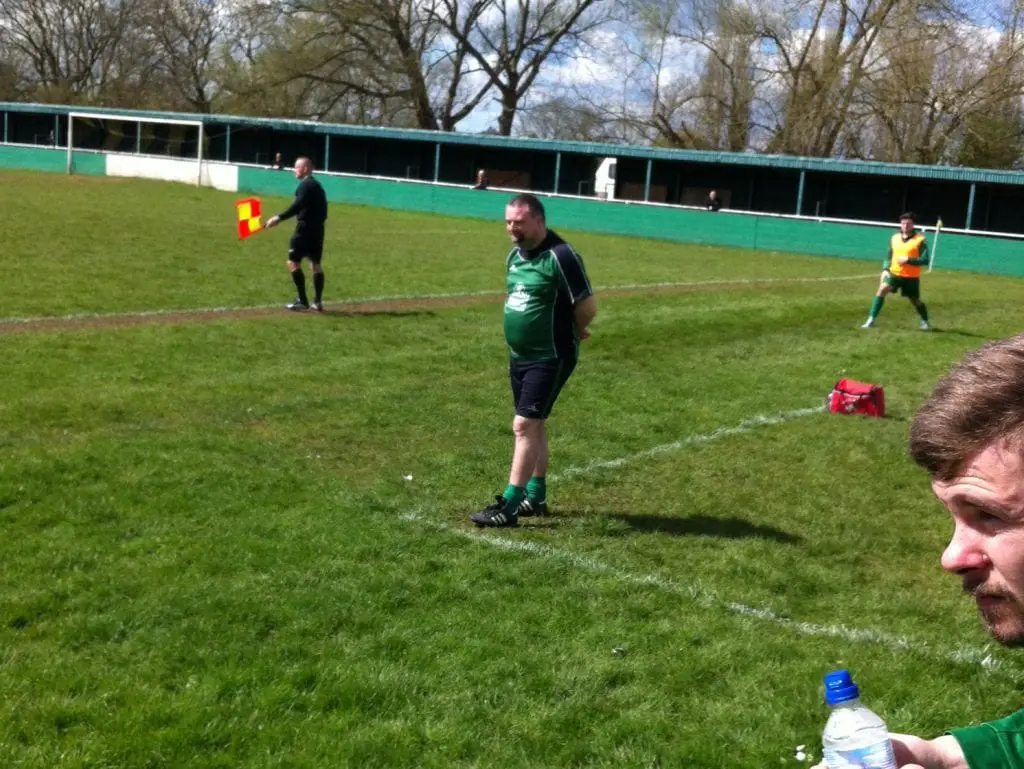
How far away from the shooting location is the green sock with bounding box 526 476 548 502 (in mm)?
7098

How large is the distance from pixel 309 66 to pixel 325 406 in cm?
5169

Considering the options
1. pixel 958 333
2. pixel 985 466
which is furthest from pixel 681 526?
pixel 958 333

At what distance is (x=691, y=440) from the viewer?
366 inches

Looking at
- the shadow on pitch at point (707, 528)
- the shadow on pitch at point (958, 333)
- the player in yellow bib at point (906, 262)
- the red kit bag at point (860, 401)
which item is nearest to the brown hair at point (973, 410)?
the shadow on pitch at point (707, 528)

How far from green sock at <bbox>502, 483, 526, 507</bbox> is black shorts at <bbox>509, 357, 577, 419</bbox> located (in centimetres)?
45

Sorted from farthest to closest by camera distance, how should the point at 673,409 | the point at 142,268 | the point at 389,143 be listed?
the point at 389,143 → the point at 142,268 → the point at 673,409

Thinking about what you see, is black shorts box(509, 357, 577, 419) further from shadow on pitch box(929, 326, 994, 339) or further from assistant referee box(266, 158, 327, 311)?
shadow on pitch box(929, 326, 994, 339)

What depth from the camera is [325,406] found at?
9.58 meters

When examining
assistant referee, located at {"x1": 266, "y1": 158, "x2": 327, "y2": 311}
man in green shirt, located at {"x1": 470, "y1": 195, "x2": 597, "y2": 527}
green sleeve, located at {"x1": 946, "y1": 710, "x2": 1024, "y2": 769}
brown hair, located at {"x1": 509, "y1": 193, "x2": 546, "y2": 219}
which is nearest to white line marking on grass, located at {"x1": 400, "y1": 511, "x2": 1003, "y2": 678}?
man in green shirt, located at {"x1": 470, "y1": 195, "x2": 597, "y2": 527}

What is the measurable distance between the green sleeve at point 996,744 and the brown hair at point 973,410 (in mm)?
622

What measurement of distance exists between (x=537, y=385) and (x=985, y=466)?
5.35 metres

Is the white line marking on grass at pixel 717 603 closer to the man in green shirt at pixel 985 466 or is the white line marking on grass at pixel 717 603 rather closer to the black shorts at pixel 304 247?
the man in green shirt at pixel 985 466

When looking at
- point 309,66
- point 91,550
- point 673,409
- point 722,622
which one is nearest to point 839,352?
point 673,409

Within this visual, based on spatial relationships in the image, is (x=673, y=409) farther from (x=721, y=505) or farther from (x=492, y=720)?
(x=492, y=720)
